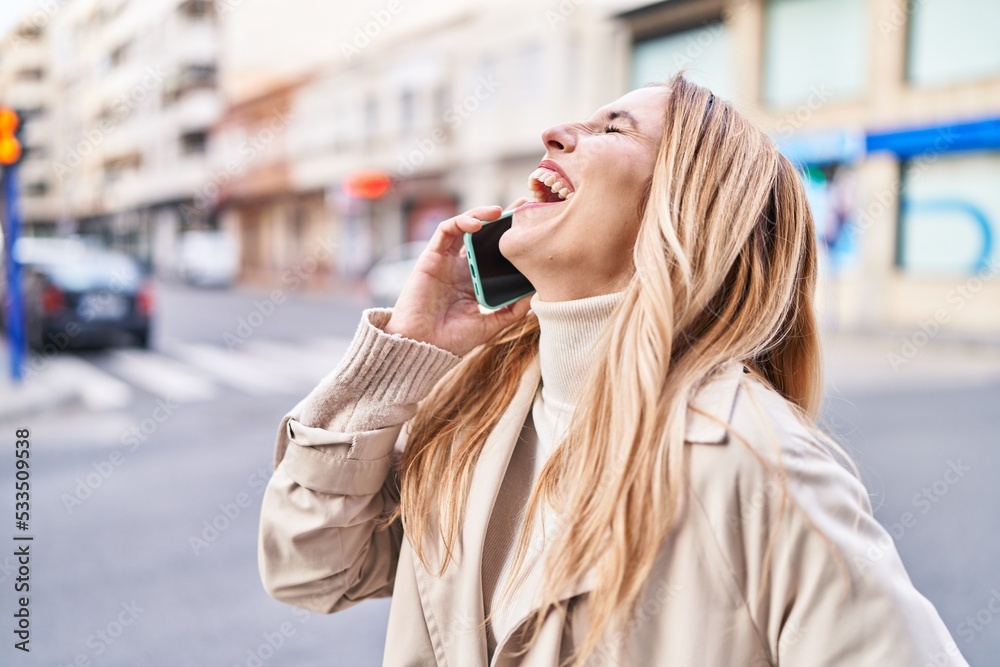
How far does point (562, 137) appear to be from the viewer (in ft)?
4.95

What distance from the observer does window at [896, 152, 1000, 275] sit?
1459cm

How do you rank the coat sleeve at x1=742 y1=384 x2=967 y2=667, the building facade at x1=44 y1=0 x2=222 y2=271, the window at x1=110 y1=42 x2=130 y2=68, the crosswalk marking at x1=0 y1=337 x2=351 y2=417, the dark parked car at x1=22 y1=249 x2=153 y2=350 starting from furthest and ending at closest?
the window at x1=110 y1=42 x2=130 y2=68 → the building facade at x1=44 y1=0 x2=222 y2=271 → the dark parked car at x1=22 y1=249 x2=153 y2=350 → the crosswalk marking at x1=0 y1=337 x2=351 y2=417 → the coat sleeve at x1=742 y1=384 x2=967 y2=667

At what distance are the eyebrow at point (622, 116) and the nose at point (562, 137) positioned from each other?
74 mm

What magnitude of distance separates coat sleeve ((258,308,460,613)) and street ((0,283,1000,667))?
2.79 feet

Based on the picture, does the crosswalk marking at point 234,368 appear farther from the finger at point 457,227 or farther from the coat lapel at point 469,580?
the coat lapel at point 469,580

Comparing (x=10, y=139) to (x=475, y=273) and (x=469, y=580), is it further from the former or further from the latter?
(x=469, y=580)

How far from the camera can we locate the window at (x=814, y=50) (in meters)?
16.1

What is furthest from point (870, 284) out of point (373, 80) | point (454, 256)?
point (373, 80)

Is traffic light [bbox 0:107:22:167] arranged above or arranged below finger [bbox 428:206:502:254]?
above

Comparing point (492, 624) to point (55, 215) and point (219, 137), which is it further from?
point (55, 215)

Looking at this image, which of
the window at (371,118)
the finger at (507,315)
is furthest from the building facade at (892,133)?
the window at (371,118)

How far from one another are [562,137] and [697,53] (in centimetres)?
1876

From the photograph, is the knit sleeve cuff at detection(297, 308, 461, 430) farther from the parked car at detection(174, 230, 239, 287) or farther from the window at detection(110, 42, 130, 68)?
the window at detection(110, 42, 130, 68)

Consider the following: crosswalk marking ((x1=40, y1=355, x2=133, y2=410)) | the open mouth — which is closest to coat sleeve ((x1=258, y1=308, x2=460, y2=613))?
the open mouth
